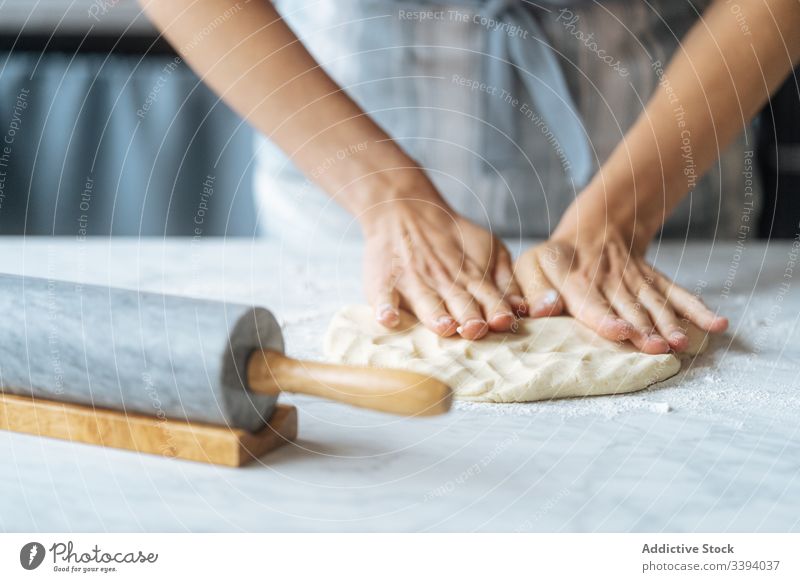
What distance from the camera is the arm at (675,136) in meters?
0.85

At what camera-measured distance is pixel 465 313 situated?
0.73 m

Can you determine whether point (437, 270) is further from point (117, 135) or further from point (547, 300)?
point (117, 135)

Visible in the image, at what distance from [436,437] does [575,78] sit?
67 cm

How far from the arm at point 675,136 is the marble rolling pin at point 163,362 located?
400mm

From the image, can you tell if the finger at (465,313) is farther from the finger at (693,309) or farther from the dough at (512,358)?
the finger at (693,309)

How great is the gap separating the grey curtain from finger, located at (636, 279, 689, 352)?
103cm

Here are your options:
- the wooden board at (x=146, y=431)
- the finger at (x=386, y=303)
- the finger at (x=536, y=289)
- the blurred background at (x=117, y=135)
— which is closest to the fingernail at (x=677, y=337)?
the finger at (x=536, y=289)

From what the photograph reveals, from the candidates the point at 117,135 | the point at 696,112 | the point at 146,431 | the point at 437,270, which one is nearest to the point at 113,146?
the point at 117,135

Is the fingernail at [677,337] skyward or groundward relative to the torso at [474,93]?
groundward

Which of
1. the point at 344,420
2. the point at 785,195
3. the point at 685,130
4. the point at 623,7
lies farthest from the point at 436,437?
the point at 785,195

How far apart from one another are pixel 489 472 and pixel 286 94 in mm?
509

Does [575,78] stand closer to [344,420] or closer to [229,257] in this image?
[229,257]
